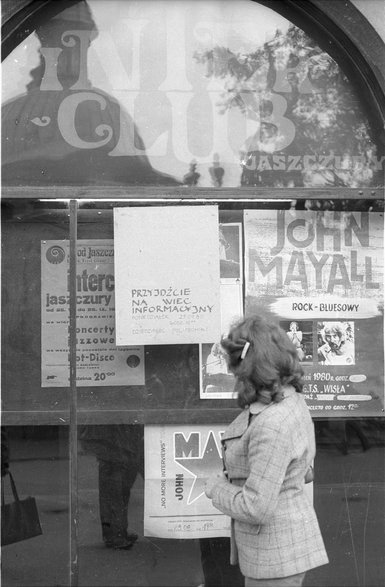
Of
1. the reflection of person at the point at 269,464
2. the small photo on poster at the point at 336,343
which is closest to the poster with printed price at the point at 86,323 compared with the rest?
the small photo on poster at the point at 336,343

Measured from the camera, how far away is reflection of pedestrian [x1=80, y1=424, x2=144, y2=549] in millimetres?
4562

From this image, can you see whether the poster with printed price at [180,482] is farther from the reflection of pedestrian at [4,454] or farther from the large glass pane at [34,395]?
the reflection of pedestrian at [4,454]

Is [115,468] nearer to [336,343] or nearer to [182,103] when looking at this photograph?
[336,343]

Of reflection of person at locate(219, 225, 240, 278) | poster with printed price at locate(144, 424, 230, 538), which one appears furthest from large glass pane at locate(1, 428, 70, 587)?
reflection of person at locate(219, 225, 240, 278)

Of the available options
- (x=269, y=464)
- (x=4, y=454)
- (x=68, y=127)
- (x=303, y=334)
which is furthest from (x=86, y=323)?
(x=269, y=464)

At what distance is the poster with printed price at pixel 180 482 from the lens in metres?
4.59

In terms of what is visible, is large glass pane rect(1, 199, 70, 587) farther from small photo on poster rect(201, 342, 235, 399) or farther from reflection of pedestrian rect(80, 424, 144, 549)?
small photo on poster rect(201, 342, 235, 399)

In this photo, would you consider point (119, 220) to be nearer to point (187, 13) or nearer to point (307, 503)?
point (187, 13)

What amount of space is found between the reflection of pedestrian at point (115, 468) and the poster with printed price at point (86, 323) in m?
0.27

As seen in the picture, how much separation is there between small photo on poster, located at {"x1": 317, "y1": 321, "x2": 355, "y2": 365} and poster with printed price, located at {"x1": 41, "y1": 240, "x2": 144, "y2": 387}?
102 cm

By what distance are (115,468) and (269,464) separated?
5.79ft

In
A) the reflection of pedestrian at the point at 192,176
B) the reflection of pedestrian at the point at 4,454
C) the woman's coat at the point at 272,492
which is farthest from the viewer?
the reflection of pedestrian at the point at 192,176

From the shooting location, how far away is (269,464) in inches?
118

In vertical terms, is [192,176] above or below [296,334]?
above
